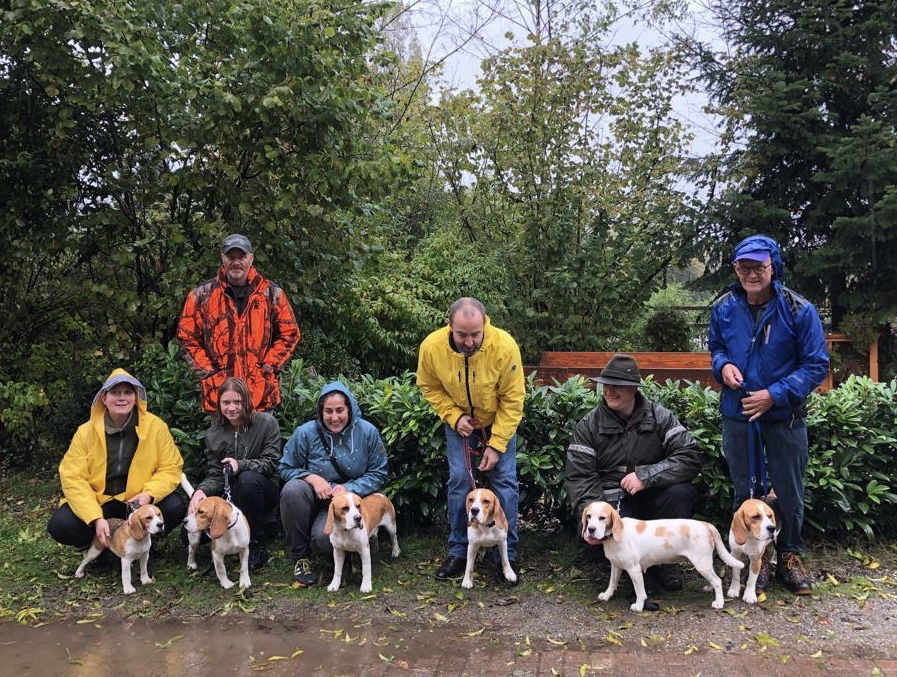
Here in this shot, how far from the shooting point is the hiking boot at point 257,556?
15.2 feet

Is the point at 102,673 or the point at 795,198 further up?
the point at 795,198

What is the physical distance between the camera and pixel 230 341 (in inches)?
191

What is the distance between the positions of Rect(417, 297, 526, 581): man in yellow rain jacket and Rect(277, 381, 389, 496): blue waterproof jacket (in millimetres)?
499

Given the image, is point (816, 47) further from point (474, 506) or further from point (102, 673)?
point (102, 673)

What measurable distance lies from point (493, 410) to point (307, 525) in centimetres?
139

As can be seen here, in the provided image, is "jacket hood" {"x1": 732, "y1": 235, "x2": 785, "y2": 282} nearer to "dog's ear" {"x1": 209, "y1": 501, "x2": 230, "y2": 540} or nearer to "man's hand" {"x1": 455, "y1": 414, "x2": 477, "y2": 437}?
"man's hand" {"x1": 455, "y1": 414, "x2": 477, "y2": 437}

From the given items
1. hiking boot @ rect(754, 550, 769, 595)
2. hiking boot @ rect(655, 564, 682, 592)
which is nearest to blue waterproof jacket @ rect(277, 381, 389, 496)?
A: hiking boot @ rect(655, 564, 682, 592)

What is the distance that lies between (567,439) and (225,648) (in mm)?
2423

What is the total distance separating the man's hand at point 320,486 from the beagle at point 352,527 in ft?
0.37

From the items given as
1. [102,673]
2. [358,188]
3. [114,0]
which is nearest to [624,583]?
[102,673]

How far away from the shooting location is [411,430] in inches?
192

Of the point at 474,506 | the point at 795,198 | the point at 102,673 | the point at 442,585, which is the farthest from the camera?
the point at 795,198

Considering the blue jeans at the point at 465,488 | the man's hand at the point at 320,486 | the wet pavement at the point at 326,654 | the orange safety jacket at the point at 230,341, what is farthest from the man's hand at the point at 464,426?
the orange safety jacket at the point at 230,341

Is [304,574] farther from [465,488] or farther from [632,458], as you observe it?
[632,458]
